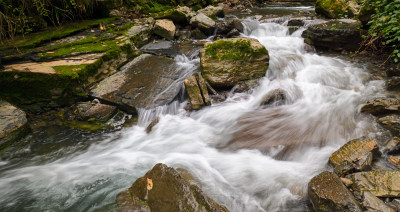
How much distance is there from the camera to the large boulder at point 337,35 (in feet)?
21.9

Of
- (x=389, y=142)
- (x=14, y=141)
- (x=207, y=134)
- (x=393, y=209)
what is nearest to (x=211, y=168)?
(x=207, y=134)

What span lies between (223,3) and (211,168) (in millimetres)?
15847

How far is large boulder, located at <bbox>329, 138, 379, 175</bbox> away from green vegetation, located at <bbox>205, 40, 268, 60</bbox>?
3187mm

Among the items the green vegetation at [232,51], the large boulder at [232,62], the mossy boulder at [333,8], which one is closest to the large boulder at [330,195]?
the large boulder at [232,62]

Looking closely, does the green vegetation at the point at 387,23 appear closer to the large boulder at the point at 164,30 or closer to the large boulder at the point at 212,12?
the large boulder at the point at 164,30

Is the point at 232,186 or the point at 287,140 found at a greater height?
the point at 287,140

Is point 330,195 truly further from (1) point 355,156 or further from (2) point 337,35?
(2) point 337,35

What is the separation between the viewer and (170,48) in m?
7.46

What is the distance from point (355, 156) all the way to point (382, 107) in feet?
6.23

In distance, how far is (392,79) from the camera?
5.24m

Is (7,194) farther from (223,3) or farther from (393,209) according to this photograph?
(223,3)

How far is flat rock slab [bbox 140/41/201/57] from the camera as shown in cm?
703

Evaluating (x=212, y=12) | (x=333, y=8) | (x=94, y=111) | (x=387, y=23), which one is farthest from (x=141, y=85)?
(x=333, y=8)

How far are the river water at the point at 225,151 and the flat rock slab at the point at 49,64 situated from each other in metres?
1.53
